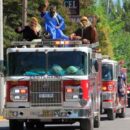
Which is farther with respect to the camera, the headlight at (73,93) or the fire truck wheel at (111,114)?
the fire truck wheel at (111,114)

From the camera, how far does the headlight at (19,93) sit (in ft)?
67.8

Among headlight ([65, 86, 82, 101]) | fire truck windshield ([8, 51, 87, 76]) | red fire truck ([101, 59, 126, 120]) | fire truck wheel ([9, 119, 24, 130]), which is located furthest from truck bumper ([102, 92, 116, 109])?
headlight ([65, 86, 82, 101])

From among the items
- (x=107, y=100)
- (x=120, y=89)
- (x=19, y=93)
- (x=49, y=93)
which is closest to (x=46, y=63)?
(x=49, y=93)

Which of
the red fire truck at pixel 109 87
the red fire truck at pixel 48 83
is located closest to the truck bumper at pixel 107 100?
the red fire truck at pixel 109 87

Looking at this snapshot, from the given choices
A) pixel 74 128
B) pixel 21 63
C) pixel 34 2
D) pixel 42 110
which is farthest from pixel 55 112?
pixel 34 2

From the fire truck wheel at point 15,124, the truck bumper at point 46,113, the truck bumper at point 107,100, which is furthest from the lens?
the truck bumper at point 107,100

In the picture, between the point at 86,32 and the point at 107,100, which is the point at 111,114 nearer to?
the point at 107,100

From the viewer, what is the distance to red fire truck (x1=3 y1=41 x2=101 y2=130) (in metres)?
20.5

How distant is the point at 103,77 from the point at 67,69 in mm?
8967

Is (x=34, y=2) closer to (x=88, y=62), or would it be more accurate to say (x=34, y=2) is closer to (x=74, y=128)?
(x=74, y=128)

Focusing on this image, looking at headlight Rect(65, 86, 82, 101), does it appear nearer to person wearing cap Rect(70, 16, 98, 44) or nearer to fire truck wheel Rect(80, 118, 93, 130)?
fire truck wheel Rect(80, 118, 93, 130)

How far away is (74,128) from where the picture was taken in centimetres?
2455

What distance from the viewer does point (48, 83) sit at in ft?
67.5

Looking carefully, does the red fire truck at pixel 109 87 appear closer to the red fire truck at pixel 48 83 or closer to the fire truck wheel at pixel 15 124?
the fire truck wheel at pixel 15 124
